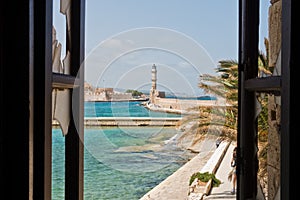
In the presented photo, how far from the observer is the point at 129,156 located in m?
4.60

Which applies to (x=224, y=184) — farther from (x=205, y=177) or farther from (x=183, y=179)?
(x=183, y=179)

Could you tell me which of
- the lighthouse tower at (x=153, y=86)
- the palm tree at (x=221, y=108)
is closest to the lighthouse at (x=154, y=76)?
the lighthouse tower at (x=153, y=86)

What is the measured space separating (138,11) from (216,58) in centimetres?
144

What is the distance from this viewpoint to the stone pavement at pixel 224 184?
3.71 meters

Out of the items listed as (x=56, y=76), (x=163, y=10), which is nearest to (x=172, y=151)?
(x=163, y=10)

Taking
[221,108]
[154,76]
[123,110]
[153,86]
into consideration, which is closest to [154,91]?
[153,86]

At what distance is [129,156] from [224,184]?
4.40 feet

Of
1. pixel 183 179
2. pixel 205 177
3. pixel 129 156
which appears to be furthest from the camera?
pixel 129 156

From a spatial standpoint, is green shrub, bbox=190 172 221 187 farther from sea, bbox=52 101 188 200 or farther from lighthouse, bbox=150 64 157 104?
lighthouse, bbox=150 64 157 104

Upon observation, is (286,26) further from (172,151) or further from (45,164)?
(172,151)

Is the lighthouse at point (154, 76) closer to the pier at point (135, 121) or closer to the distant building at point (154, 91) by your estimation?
the distant building at point (154, 91)

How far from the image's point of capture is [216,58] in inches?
157

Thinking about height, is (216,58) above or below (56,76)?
above

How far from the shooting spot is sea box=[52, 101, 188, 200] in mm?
4094
